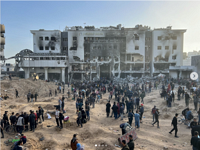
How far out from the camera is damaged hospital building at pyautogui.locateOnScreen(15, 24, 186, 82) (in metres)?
44.5

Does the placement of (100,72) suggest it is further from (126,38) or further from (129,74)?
(126,38)

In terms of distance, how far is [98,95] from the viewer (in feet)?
64.1

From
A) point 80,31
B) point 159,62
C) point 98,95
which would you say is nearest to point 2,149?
point 98,95

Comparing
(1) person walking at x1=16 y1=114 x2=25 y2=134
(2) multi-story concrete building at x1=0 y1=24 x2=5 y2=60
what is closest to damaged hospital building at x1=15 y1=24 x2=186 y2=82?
(2) multi-story concrete building at x1=0 y1=24 x2=5 y2=60

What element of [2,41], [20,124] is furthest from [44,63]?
[20,124]

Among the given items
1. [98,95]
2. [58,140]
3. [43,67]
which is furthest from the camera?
[43,67]

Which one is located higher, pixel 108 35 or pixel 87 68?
pixel 108 35

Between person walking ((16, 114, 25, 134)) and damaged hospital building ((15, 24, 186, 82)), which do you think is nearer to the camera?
person walking ((16, 114, 25, 134))

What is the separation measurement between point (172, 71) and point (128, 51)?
15.1 m

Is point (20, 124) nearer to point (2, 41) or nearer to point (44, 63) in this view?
point (2, 41)

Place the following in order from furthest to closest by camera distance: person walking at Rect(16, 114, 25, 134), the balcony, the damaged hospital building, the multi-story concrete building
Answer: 1. the damaged hospital building
2. the balcony
3. the multi-story concrete building
4. person walking at Rect(16, 114, 25, 134)

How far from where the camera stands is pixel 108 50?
4503 centimetres

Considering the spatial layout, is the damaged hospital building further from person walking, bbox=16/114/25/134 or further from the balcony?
person walking, bbox=16/114/25/134

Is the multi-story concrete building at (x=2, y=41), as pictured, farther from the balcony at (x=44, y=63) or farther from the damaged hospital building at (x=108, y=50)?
the damaged hospital building at (x=108, y=50)
